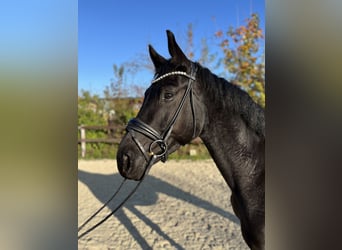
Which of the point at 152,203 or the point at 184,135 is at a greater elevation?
the point at 184,135

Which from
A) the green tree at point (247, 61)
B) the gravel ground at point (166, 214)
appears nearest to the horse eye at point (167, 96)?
the gravel ground at point (166, 214)

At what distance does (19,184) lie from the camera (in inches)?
28.2

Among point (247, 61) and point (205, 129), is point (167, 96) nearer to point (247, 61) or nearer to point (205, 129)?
point (205, 129)

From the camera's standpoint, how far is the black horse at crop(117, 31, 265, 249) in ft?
4.87

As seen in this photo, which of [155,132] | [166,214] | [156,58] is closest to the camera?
[155,132]

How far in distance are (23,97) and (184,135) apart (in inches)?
39.9

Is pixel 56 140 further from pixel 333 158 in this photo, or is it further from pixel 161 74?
pixel 161 74

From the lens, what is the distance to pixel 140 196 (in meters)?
6.09

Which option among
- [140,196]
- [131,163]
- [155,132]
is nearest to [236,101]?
[155,132]

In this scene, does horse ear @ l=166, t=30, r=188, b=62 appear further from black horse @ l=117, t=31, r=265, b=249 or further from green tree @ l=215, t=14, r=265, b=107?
green tree @ l=215, t=14, r=265, b=107

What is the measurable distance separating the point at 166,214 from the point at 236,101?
12.4ft

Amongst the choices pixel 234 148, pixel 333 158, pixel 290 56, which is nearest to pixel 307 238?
pixel 333 158

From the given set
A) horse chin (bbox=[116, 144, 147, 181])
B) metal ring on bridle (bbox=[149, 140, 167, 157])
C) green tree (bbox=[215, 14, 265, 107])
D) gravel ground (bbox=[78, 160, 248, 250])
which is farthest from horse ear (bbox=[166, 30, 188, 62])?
green tree (bbox=[215, 14, 265, 107])

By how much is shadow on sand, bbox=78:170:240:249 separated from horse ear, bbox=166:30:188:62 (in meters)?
2.90
